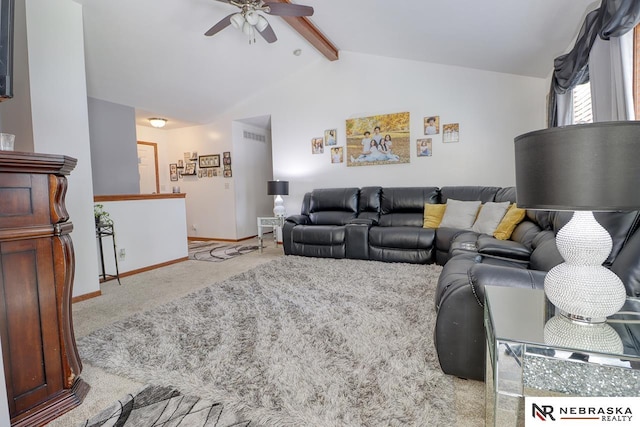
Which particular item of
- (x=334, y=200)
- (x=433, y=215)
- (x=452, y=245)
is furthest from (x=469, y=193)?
(x=334, y=200)

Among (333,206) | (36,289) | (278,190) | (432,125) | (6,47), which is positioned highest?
(432,125)

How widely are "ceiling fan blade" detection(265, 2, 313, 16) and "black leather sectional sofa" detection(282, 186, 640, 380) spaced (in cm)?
242

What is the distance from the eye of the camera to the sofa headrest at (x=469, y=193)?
12.5ft

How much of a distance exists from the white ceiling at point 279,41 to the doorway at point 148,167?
113cm

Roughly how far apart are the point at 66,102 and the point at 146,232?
1675 mm

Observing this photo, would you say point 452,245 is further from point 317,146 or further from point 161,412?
point 317,146

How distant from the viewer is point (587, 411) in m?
0.76

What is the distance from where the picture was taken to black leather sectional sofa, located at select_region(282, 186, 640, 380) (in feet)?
4.37

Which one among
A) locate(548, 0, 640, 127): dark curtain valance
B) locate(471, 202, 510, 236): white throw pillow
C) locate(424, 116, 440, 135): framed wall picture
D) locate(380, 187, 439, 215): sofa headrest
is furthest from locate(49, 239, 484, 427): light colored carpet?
locate(424, 116, 440, 135): framed wall picture

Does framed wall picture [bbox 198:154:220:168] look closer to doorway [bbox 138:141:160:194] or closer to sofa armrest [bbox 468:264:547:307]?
Answer: doorway [bbox 138:141:160:194]

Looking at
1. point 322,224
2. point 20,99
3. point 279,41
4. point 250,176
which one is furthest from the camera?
point 250,176

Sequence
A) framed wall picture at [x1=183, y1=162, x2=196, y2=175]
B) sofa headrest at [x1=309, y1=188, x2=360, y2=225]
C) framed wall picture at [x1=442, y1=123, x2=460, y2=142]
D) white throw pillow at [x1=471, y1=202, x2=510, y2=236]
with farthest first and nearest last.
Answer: framed wall picture at [x1=183, y1=162, x2=196, y2=175]
sofa headrest at [x1=309, y1=188, x2=360, y2=225]
framed wall picture at [x1=442, y1=123, x2=460, y2=142]
white throw pillow at [x1=471, y1=202, x2=510, y2=236]

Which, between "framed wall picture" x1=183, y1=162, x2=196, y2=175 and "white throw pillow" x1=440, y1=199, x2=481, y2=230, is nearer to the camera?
"white throw pillow" x1=440, y1=199, x2=481, y2=230

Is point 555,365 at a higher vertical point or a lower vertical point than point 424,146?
lower
